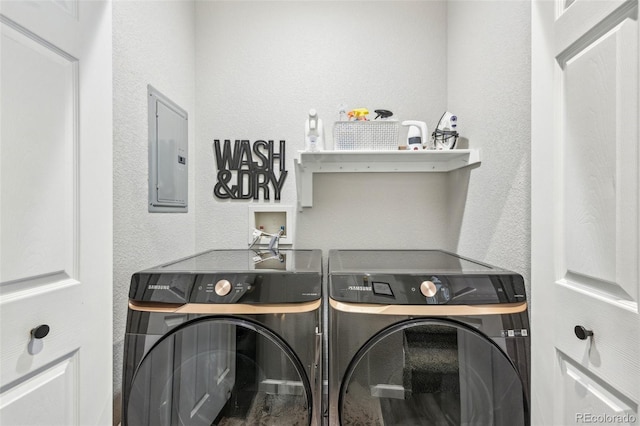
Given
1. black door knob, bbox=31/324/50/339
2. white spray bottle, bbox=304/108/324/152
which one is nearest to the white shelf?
white spray bottle, bbox=304/108/324/152

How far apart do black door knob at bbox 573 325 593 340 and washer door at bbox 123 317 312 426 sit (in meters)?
0.79

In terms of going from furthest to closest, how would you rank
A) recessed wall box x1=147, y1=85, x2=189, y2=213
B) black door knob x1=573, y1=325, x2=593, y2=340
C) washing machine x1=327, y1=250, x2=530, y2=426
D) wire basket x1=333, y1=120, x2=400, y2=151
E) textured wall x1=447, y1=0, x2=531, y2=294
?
wire basket x1=333, y1=120, x2=400, y2=151
recessed wall box x1=147, y1=85, x2=189, y2=213
textured wall x1=447, y1=0, x2=531, y2=294
washing machine x1=327, y1=250, x2=530, y2=426
black door knob x1=573, y1=325, x2=593, y2=340

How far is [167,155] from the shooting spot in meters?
1.51

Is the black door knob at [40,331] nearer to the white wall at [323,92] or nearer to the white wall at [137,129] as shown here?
the white wall at [137,129]

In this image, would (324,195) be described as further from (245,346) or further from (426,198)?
(245,346)

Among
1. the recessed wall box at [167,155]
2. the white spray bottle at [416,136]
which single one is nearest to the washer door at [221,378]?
the recessed wall box at [167,155]

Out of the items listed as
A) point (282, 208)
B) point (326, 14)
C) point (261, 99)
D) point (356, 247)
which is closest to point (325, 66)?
point (326, 14)

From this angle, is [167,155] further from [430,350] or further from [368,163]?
[430,350]

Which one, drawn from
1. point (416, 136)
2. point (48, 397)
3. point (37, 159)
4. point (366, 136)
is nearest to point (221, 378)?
point (48, 397)

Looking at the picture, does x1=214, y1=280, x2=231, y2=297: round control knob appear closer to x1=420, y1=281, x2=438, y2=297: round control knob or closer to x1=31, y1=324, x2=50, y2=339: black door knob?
x1=31, y1=324, x2=50, y2=339: black door knob

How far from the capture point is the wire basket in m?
1.51

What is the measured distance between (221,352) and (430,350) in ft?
2.24

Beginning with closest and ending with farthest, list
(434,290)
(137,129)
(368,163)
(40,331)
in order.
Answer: (40,331) < (434,290) < (137,129) < (368,163)

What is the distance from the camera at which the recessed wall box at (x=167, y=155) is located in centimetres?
139
